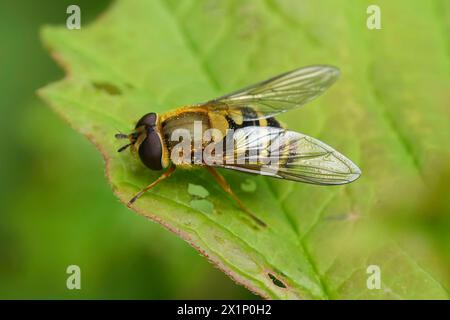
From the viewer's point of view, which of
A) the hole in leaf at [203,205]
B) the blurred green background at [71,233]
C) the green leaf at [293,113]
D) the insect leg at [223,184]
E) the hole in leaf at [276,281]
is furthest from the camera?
the blurred green background at [71,233]

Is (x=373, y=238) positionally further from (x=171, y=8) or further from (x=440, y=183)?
(x=171, y=8)

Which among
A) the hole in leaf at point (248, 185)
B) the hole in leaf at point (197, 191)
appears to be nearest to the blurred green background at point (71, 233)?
the hole in leaf at point (248, 185)

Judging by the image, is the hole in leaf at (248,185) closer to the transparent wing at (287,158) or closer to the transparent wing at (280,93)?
the transparent wing at (287,158)

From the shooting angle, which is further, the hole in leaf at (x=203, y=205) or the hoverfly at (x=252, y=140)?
the hoverfly at (x=252, y=140)

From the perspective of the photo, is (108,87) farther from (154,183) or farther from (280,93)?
(280,93)
